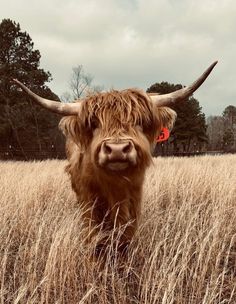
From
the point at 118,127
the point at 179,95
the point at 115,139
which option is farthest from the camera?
the point at 179,95

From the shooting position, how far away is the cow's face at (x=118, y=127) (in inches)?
122

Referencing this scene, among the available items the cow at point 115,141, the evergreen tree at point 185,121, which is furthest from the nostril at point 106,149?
the evergreen tree at point 185,121

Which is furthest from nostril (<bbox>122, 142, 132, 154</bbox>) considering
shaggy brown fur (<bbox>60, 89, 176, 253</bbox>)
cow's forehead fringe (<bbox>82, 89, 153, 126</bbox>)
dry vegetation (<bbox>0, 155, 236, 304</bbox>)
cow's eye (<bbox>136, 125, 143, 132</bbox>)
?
dry vegetation (<bbox>0, 155, 236, 304</bbox>)

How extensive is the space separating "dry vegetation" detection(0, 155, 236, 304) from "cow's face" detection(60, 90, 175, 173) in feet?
2.12

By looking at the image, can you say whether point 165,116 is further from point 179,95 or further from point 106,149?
point 106,149

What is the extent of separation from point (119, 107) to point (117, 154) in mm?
607

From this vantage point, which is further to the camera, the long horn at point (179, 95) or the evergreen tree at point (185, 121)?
the evergreen tree at point (185, 121)

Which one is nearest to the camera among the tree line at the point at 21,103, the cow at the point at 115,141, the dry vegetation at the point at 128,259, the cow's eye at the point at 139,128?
the dry vegetation at the point at 128,259

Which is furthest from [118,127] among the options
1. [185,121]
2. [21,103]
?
[185,121]

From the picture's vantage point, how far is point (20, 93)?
29.9 m

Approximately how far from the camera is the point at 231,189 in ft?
16.5

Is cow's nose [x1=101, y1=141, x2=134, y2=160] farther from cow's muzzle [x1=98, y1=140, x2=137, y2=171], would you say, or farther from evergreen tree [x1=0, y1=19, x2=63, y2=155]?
evergreen tree [x1=0, y1=19, x2=63, y2=155]

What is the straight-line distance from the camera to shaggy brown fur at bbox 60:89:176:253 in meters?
3.38

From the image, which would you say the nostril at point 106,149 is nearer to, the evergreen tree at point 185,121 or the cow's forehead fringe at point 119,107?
the cow's forehead fringe at point 119,107
